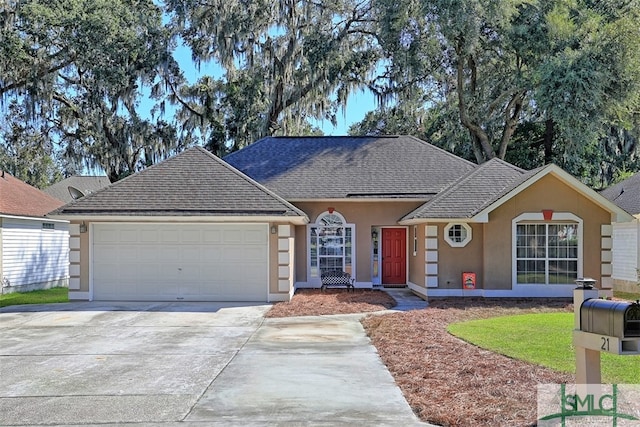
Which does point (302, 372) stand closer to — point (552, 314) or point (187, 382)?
point (187, 382)

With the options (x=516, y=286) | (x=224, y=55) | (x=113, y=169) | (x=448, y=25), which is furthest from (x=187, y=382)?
(x=113, y=169)

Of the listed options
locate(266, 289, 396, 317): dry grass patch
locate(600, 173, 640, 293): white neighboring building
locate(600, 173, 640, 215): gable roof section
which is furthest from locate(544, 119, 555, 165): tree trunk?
locate(266, 289, 396, 317): dry grass patch

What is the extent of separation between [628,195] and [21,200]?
23604 millimetres

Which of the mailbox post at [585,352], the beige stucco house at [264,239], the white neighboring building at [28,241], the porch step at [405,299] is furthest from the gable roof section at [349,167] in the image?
the mailbox post at [585,352]

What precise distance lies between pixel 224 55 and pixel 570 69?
15.8m

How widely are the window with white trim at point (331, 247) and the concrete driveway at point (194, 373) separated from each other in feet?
20.4

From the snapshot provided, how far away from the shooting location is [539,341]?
9672mm

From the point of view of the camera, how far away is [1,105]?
88.9ft

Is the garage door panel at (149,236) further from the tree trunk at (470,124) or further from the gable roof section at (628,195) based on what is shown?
the tree trunk at (470,124)

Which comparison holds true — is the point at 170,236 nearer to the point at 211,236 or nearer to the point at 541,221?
the point at 211,236

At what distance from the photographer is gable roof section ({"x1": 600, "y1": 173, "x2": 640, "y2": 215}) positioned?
809 inches

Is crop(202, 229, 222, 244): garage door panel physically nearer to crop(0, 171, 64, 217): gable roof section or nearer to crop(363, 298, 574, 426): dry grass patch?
crop(363, 298, 574, 426): dry grass patch

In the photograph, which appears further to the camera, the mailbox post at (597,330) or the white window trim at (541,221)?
the white window trim at (541,221)

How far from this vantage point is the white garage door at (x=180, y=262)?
15703 millimetres
